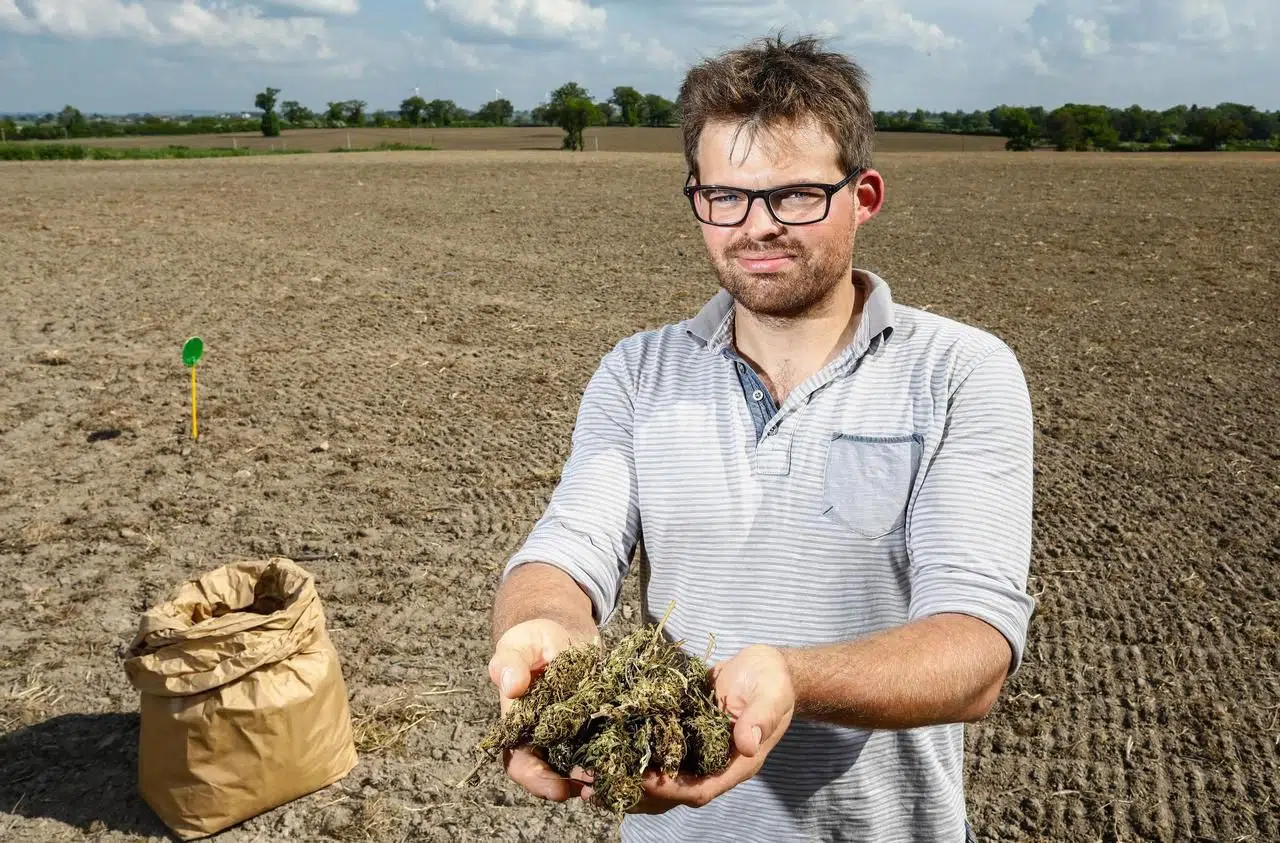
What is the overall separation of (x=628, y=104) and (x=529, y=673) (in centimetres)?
8378

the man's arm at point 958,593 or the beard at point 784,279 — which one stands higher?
the beard at point 784,279

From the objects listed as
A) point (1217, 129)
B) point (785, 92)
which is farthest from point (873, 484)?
point (1217, 129)

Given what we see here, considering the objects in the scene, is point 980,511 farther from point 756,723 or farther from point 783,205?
point 783,205

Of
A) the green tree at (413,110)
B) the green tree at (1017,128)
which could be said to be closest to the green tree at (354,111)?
the green tree at (413,110)

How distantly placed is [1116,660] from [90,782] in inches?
158

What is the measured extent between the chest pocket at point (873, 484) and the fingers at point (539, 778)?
2.07 ft

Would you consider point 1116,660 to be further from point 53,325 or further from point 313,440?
point 53,325

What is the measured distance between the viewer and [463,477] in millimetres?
6266

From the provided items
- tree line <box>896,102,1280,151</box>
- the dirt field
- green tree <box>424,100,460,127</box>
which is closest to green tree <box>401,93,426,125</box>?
green tree <box>424,100,460,127</box>

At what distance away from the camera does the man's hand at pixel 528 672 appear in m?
1.62

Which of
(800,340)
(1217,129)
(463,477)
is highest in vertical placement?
(1217,129)

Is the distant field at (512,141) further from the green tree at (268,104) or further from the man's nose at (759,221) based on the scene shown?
the man's nose at (759,221)

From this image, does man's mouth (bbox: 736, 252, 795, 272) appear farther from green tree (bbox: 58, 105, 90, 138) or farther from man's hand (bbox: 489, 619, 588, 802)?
green tree (bbox: 58, 105, 90, 138)

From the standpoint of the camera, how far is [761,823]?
6.26 feet
